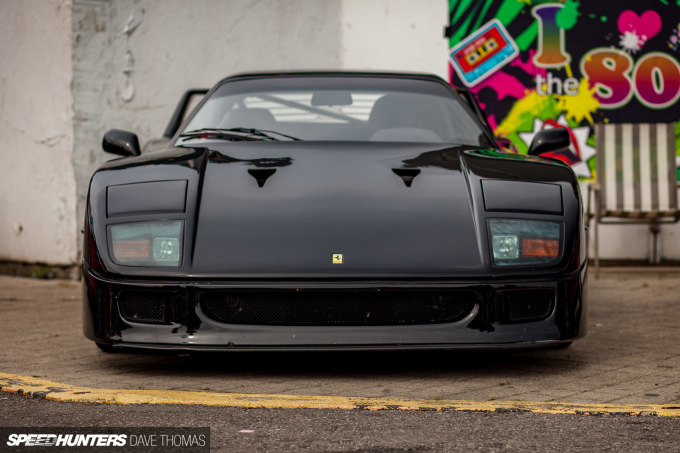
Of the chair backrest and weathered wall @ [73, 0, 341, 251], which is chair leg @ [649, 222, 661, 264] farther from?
weathered wall @ [73, 0, 341, 251]

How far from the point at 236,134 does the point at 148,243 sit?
964 millimetres


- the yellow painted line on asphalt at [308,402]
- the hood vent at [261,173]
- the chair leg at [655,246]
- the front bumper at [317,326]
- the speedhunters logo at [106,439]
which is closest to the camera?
the speedhunters logo at [106,439]

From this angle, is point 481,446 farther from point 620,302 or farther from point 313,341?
point 620,302

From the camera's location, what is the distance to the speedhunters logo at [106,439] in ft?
8.36

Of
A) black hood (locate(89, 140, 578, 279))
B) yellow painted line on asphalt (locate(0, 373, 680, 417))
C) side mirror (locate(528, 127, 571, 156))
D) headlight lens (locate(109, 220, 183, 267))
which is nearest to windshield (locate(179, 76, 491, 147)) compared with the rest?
side mirror (locate(528, 127, 571, 156))

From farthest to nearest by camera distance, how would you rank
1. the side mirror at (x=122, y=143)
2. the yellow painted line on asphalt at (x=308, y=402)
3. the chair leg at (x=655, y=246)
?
1. the chair leg at (x=655, y=246)
2. the side mirror at (x=122, y=143)
3. the yellow painted line on asphalt at (x=308, y=402)

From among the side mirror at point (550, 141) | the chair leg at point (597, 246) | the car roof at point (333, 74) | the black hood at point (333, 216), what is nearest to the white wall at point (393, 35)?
the chair leg at point (597, 246)

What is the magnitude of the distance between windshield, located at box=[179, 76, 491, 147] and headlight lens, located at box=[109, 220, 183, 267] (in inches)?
34.3

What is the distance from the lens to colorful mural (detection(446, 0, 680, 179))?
27.2 ft

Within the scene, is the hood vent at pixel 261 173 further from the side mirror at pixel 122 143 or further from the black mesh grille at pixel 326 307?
the side mirror at pixel 122 143

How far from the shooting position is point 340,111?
4.70 metres

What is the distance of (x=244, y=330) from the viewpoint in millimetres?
3453

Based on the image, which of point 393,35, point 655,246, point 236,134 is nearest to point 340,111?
point 236,134

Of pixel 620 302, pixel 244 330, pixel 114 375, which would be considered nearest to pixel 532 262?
pixel 244 330
